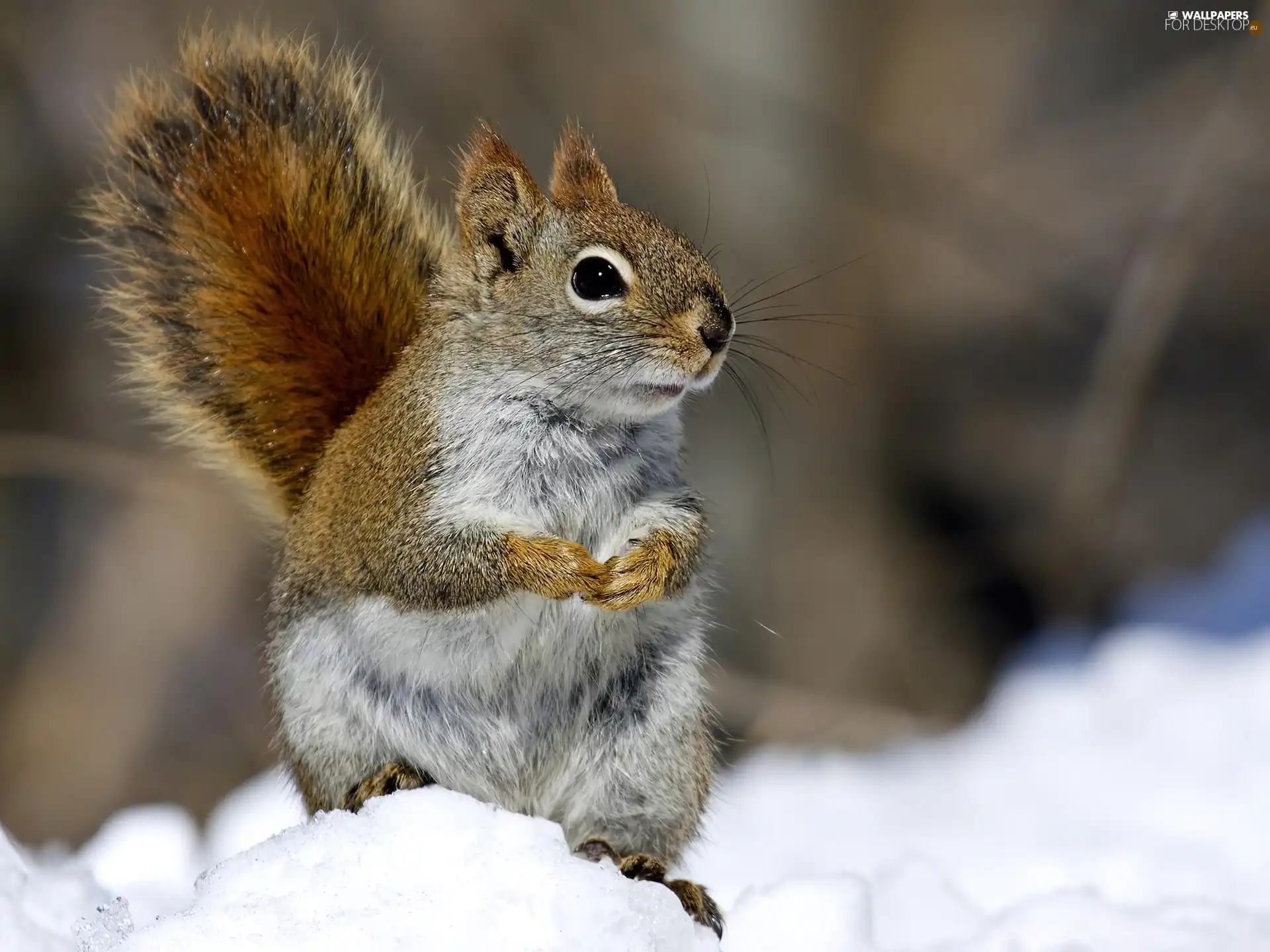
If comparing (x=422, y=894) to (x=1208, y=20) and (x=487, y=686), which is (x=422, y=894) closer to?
(x=487, y=686)

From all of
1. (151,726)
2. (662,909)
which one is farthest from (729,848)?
(151,726)

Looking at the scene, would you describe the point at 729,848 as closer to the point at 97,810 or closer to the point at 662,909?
the point at 662,909

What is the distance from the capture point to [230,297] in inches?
63.1

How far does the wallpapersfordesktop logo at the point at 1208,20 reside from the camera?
314cm

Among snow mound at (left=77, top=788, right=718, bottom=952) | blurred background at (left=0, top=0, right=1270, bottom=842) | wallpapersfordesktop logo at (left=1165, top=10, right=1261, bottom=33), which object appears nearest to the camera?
snow mound at (left=77, top=788, right=718, bottom=952)

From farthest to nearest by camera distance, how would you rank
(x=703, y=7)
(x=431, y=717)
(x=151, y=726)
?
1. (x=703, y=7)
2. (x=151, y=726)
3. (x=431, y=717)

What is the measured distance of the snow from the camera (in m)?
1.17

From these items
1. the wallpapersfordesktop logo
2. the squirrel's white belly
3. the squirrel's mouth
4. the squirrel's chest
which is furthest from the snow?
the wallpapersfordesktop logo

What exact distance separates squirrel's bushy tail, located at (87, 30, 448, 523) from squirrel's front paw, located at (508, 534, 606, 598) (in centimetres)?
41

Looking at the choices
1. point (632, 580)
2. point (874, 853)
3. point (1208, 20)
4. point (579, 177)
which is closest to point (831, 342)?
point (1208, 20)

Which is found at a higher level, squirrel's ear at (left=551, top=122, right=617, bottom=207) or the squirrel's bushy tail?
squirrel's ear at (left=551, top=122, right=617, bottom=207)

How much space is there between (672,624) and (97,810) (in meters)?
1.73

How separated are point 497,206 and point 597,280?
158mm

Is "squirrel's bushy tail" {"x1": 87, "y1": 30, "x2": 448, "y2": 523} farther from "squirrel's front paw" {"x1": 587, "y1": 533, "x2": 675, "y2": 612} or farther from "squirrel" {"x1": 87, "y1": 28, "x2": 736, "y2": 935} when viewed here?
"squirrel's front paw" {"x1": 587, "y1": 533, "x2": 675, "y2": 612}
